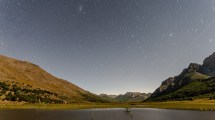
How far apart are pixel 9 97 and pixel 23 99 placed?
13508 millimetres

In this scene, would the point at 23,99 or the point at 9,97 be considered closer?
the point at 9,97

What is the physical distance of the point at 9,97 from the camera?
169375 millimetres

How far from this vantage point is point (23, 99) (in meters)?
181
